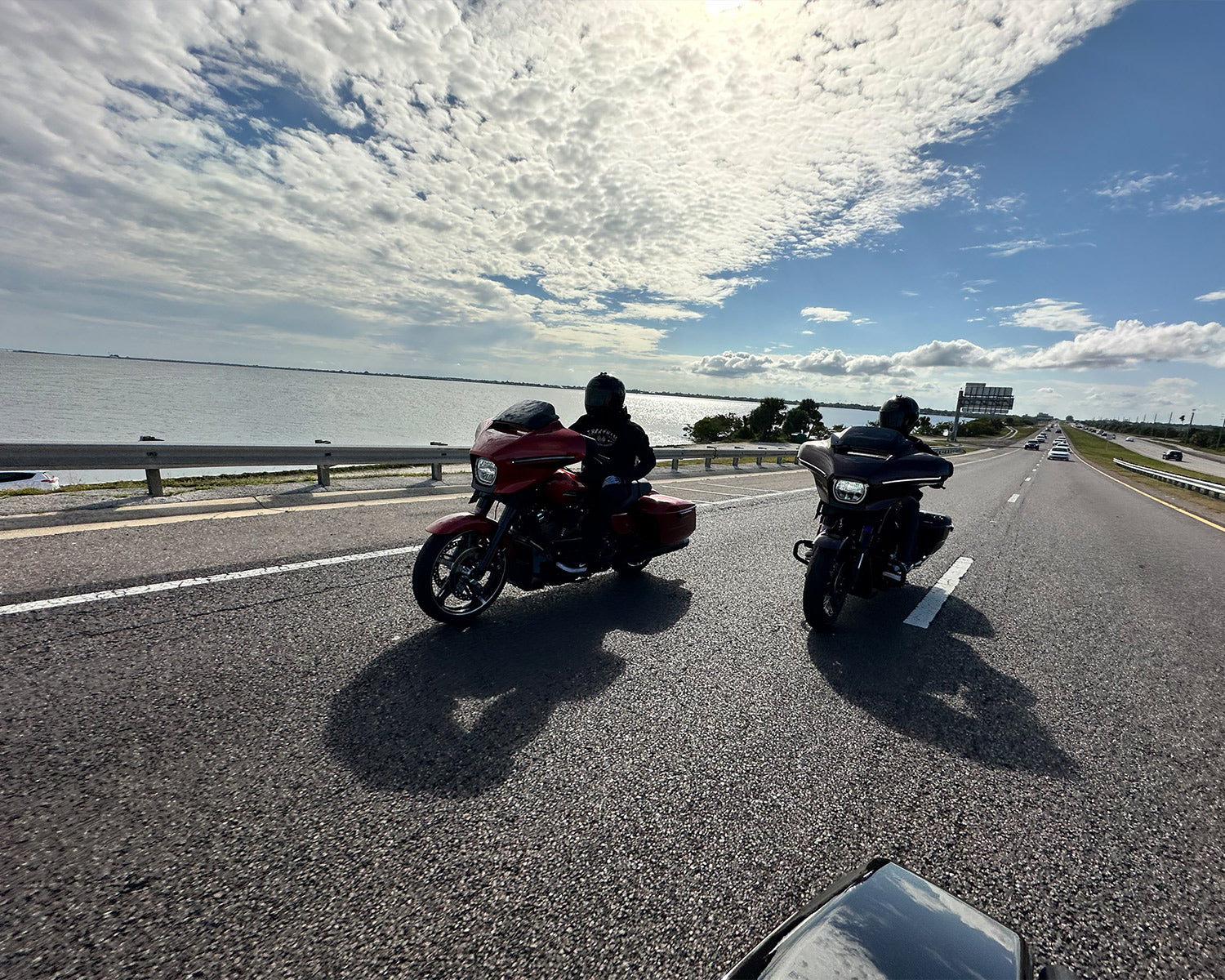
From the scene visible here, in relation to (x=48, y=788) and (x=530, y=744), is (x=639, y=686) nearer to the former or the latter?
(x=530, y=744)

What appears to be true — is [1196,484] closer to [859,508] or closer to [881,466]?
[881,466]

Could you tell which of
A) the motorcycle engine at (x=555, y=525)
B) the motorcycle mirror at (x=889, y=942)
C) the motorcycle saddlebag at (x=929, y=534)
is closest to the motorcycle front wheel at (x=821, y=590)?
the motorcycle saddlebag at (x=929, y=534)

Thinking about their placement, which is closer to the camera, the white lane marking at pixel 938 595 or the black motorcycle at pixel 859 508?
the black motorcycle at pixel 859 508

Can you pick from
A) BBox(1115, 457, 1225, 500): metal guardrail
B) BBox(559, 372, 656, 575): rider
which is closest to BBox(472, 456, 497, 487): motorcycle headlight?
BBox(559, 372, 656, 575): rider

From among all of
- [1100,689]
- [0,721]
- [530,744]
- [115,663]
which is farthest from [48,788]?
[1100,689]

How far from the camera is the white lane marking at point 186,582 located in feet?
10.9

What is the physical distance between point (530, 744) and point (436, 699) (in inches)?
23.8

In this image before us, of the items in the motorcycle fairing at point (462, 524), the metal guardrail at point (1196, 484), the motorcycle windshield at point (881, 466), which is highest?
the motorcycle windshield at point (881, 466)

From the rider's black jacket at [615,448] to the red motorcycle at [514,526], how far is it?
17 centimetres

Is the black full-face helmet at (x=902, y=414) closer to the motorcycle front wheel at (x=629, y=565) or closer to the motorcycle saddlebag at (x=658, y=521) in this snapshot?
the motorcycle saddlebag at (x=658, y=521)

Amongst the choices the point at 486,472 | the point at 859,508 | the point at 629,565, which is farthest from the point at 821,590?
the point at 486,472

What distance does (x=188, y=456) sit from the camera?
25.3ft

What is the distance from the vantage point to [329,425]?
142 ft

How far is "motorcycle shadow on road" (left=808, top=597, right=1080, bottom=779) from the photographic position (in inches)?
101
